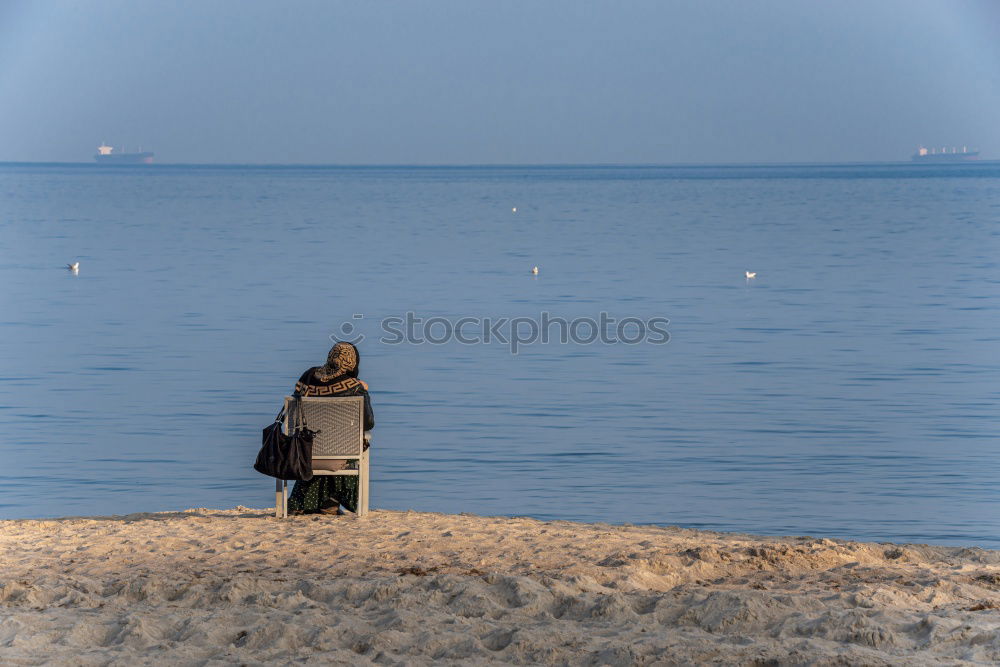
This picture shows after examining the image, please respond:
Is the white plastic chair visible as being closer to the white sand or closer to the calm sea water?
the white sand

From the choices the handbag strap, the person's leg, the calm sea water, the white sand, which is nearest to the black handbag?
the handbag strap

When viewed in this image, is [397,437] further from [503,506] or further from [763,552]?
[763,552]

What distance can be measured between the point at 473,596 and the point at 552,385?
28.8 ft

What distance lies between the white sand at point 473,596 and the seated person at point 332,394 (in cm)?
33

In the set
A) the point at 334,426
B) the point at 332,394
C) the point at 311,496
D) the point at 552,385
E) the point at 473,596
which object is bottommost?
the point at 552,385

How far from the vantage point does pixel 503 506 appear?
9117mm

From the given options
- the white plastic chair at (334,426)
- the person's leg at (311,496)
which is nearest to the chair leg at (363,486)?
the white plastic chair at (334,426)

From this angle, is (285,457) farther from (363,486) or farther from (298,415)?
(363,486)

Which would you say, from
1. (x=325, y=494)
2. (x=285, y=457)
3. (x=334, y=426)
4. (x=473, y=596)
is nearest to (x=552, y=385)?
(x=325, y=494)

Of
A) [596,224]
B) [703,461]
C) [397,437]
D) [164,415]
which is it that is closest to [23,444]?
[164,415]

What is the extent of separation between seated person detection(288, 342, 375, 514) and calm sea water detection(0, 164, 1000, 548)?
144 cm

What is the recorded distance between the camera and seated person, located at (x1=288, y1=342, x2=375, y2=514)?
25.2 feet

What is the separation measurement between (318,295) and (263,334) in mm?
5419

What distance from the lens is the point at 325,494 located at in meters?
7.78
